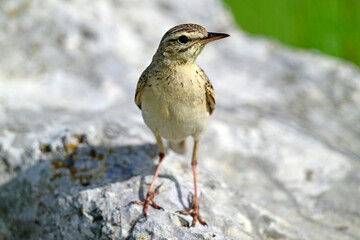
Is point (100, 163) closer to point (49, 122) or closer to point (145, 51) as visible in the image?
point (49, 122)

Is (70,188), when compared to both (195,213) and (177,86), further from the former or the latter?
(177,86)

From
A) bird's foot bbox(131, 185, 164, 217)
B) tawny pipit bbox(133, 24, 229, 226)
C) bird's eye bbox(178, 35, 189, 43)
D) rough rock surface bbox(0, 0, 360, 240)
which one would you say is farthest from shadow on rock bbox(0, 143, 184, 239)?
bird's eye bbox(178, 35, 189, 43)

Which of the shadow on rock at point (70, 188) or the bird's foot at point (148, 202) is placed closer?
the bird's foot at point (148, 202)

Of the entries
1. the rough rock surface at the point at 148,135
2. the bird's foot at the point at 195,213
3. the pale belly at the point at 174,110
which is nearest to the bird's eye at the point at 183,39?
the pale belly at the point at 174,110

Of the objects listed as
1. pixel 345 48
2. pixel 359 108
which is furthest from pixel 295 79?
pixel 345 48

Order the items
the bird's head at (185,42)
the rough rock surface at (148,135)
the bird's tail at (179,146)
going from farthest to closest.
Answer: the bird's tail at (179,146), the rough rock surface at (148,135), the bird's head at (185,42)

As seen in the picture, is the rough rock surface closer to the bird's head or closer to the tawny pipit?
the tawny pipit

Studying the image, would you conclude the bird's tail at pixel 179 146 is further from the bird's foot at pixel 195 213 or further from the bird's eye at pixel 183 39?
the bird's eye at pixel 183 39
